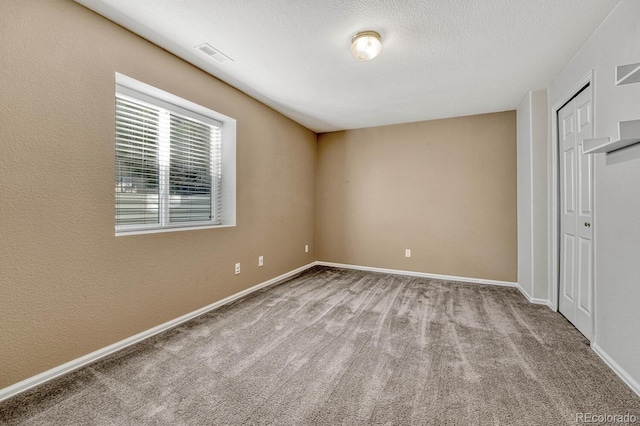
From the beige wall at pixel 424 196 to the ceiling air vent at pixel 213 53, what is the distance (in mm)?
2773

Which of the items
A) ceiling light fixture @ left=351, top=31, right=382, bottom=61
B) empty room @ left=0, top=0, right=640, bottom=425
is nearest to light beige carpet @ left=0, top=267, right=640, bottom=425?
empty room @ left=0, top=0, right=640, bottom=425

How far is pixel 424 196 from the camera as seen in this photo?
4.45 meters

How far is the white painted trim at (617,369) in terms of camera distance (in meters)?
1.66

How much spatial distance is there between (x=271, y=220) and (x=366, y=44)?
2.58 metres

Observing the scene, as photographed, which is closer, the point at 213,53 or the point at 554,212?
the point at 213,53

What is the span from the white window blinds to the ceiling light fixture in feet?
6.03

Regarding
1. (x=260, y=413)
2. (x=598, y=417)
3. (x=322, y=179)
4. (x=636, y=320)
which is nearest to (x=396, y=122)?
(x=322, y=179)

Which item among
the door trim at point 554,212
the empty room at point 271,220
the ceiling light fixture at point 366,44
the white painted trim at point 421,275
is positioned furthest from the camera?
the white painted trim at point 421,275

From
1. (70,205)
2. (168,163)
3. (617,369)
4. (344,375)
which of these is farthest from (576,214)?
(70,205)

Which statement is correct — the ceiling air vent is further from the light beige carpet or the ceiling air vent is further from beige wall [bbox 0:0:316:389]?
the light beige carpet

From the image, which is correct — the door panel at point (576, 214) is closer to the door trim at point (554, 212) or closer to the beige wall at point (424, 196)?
the door trim at point (554, 212)

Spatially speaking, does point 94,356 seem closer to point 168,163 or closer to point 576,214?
point 168,163

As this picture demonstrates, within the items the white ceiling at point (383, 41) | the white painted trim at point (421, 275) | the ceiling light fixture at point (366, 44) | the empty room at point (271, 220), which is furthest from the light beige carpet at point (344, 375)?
the white ceiling at point (383, 41)

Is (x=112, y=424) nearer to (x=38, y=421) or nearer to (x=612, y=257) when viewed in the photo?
(x=38, y=421)
